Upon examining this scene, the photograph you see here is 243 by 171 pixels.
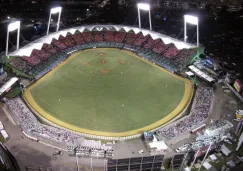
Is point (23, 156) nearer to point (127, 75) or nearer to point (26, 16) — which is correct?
point (127, 75)

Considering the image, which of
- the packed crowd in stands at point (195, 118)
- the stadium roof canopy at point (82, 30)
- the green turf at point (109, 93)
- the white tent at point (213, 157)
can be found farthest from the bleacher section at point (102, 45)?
the white tent at point (213, 157)

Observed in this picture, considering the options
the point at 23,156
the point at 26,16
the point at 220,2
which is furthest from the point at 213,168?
the point at 220,2

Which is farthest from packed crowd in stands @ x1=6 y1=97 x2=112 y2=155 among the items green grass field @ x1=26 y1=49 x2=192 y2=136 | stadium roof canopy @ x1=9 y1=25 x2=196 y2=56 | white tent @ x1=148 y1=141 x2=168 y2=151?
stadium roof canopy @ x1=9 y1=25 x2=196 y2=56

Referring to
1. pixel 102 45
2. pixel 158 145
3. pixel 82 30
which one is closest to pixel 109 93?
pixel 158 145

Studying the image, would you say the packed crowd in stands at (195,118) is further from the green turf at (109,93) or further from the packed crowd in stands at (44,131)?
the packed crowd in stands at (44,131)

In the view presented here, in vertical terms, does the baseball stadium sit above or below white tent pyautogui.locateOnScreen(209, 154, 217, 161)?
above

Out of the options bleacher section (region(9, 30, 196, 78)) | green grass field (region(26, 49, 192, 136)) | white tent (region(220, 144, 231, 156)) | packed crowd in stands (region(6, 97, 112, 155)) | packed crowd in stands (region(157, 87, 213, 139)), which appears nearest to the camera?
white tent (region(220, 144, 231, 156))

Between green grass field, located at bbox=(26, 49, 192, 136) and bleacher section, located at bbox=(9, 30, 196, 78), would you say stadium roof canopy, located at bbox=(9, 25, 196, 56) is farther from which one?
green grass field, located at bbox=(26, 49, 192, 136)

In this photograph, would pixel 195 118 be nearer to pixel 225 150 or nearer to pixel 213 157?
pixel 225 150
